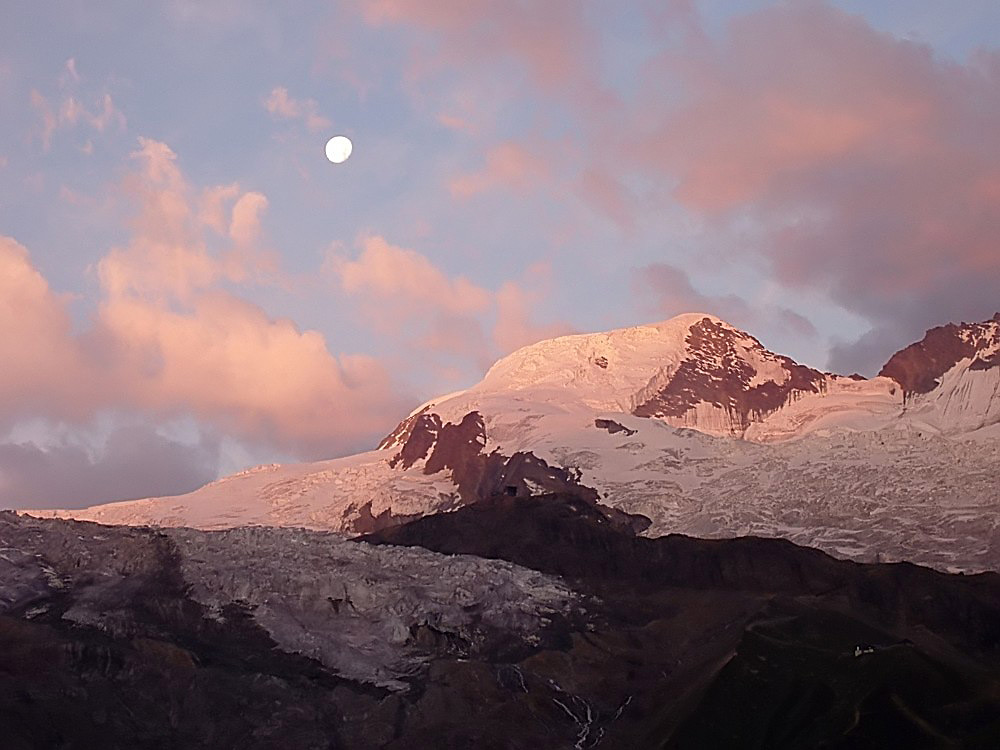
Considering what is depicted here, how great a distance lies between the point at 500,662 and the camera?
9356 cm

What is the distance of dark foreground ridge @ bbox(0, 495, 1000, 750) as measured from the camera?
7781cm

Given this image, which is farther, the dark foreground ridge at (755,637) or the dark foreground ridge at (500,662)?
the dark foreground ridge at (500,662)

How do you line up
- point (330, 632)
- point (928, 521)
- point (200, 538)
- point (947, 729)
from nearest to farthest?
1. point (947, 729)
2. point (330, 632)
3. point (200, 538)
4. point (928, 521)

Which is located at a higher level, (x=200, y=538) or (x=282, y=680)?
(x=200, y=538)

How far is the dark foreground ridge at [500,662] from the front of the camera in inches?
3063

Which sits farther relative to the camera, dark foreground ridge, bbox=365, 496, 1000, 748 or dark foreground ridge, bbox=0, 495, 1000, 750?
dark foreground ridge, bbox=0, 495, 1000, 750

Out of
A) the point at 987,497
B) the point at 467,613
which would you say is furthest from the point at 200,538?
the point at 987,497

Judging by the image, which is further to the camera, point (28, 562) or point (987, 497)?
point (987, 497)

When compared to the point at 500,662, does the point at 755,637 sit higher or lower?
higher

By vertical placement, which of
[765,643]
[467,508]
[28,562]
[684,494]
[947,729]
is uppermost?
[684,494]

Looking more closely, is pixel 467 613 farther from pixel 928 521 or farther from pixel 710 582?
pixel 928 521

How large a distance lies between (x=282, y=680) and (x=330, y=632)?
9705 mm

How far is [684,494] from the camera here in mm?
197375

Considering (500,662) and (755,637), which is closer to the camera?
(755,637)
